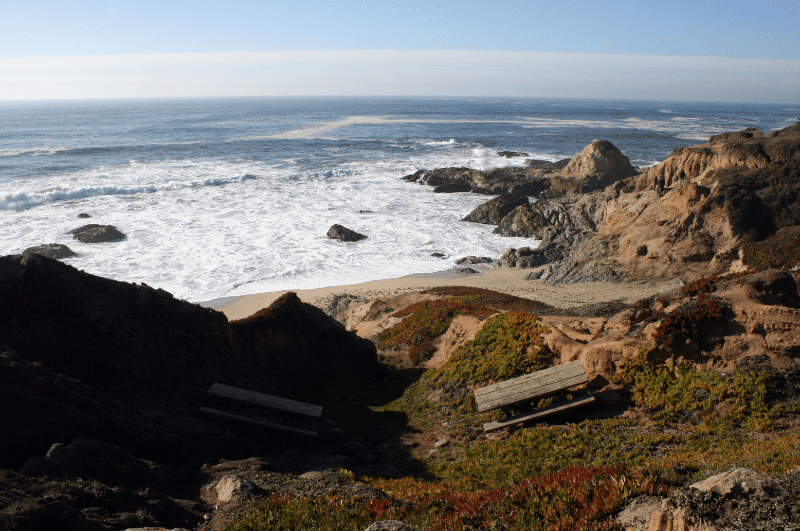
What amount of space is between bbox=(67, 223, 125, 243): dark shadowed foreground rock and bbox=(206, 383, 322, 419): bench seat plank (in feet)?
92.9

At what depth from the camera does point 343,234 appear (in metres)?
35.0

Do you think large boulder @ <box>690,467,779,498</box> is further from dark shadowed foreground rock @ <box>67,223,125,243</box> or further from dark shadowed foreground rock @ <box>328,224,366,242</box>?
dark shadowed foreground rock @ <box>67,223,125,243</box>

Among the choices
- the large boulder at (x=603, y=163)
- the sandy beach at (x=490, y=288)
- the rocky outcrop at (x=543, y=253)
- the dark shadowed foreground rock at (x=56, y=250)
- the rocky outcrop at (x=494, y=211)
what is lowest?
the sandy beach at (x=490, y=288)

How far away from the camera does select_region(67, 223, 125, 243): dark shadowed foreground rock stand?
33.2 m

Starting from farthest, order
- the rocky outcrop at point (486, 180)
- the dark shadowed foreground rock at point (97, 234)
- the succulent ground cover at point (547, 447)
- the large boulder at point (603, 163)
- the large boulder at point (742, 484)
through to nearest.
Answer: the rocky outcrop at point (486, 180) → the large boulder at point (603, 163) → the dark shadowed foreground rock at point (97, 234) → the succulent ground cover at point (547, 447) → the large boulder at point (742, 484)

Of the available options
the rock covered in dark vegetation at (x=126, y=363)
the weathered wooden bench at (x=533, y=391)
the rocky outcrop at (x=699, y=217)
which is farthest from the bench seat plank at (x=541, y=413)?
the rocky outcrop at (x=699, y=217)

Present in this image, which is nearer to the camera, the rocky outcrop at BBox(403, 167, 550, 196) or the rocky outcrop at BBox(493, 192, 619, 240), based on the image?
the rocky outcrop at BBox(493, 192, 619, 240)

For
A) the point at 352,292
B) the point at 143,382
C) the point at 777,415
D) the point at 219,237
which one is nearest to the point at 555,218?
the point at 352,292

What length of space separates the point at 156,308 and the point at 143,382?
249 centimetres

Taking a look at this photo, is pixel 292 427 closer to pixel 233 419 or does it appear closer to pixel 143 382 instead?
pixel 233 419

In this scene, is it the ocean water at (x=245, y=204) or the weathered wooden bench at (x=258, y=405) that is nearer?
the weathered wooden bench at (x=258, y=405)

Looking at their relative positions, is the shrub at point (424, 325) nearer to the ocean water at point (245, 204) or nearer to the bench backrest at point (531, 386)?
the bench backrest at point (531, 386)

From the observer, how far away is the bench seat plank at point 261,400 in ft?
34.8

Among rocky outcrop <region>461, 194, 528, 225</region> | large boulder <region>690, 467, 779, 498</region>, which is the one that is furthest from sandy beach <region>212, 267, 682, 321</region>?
large boulder <region>690, 467, 779, 498</region>
